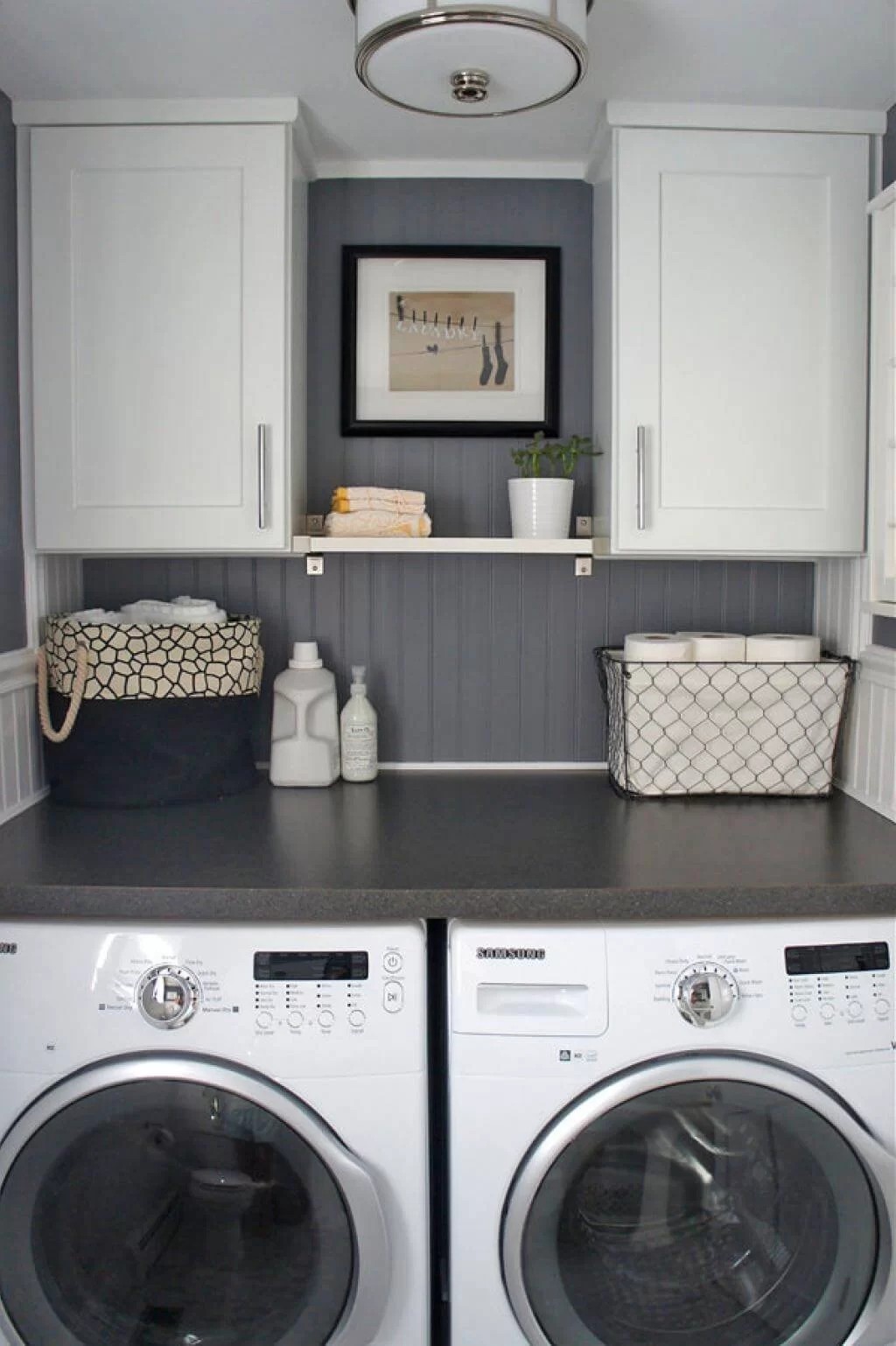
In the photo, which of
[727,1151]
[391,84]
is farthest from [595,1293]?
[391,84]

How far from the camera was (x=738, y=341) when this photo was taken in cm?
194

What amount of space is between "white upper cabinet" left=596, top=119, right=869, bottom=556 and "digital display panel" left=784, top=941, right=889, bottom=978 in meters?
0.77

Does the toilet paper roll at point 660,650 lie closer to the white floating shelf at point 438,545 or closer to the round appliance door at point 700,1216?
the white floating shelf at point 438,545

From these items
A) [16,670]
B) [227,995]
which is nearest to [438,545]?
[16,670]

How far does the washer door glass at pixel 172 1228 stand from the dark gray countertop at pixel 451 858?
0.29m

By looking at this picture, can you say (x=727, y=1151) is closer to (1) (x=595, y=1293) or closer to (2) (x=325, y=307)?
(1) (x=595, y=1293)

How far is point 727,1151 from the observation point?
1.49m

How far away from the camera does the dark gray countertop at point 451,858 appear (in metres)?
1.50

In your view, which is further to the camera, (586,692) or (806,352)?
(586,692)

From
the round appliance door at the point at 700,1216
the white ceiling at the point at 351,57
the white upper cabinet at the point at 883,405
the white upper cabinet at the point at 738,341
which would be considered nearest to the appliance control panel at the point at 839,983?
the round appliance door at the point at 700,1216

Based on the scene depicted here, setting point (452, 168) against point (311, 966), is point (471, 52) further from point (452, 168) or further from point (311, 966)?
point (311, 966)

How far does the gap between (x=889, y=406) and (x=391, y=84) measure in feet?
3.37

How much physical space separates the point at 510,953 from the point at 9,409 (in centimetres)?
133

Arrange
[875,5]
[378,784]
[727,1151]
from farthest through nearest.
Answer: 1. [378,784]
2. [875,5]
3. [727,1151]
